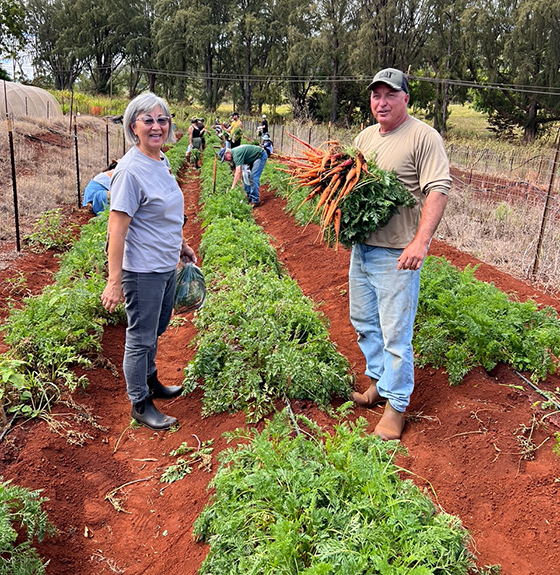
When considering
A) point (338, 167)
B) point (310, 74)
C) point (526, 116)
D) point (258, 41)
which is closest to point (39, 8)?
point (258, 41)

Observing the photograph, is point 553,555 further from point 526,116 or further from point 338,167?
point 526,116

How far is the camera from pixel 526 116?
31.4 metres

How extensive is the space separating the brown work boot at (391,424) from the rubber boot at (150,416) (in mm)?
1512

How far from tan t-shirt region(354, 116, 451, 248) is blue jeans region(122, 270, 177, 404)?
1.50 meters

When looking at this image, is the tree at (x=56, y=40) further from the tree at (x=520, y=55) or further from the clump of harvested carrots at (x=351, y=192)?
the clump of harvested carrots at (x=351, y=192)

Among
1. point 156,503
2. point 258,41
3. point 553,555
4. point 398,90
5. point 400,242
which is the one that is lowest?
point 156,503

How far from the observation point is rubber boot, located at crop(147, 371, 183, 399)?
12.6 ft

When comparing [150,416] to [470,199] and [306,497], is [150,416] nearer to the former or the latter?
[306,497]

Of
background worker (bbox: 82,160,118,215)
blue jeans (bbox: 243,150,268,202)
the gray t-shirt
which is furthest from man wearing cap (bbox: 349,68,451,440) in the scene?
blue jeans (bbox: 243,150,268,202)

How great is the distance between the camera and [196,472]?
312 centimetres

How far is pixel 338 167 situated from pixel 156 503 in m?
2.51

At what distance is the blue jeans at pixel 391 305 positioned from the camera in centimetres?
329

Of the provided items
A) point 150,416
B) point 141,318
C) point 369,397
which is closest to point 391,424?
point 369,397

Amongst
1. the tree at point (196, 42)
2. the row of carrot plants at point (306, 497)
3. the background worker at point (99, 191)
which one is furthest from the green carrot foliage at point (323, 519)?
the tree at point (196, 42)
